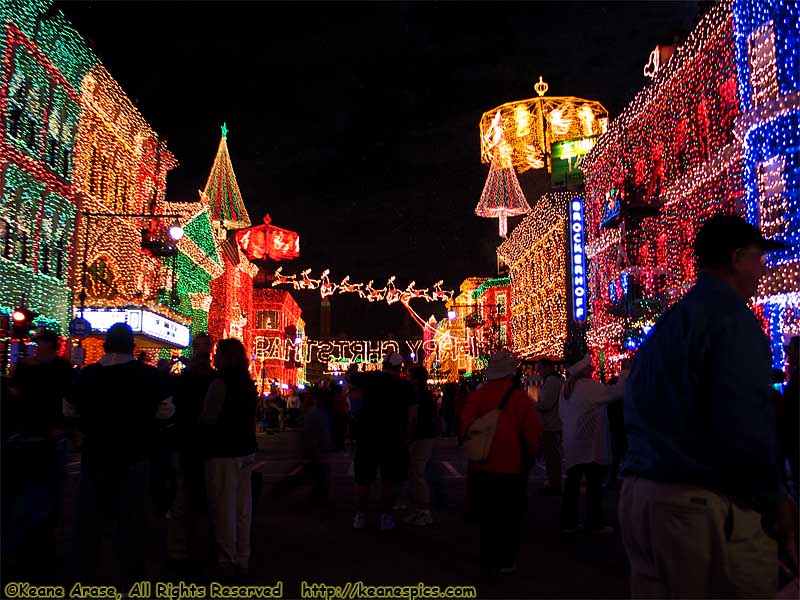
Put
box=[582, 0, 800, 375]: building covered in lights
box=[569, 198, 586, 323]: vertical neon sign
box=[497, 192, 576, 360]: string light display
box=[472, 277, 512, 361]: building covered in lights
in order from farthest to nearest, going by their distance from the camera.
A: 1. box=[472, 277, 512, 361]: building covered in lights
2. box=[497, 192, 576, 360]: string light display
3. box=[569, 198, 586, 323]: vertical neon sign
4. box=[582, 0, 800, 375]: building covered in lights

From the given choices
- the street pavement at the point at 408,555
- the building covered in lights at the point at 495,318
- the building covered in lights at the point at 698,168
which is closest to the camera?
the street pavement at the point at 408,555

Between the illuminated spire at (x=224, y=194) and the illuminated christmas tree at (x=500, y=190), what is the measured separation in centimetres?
1524

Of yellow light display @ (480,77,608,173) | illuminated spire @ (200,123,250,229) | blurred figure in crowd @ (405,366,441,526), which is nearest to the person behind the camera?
blurred figure in crowd @ (405,366,441,526)

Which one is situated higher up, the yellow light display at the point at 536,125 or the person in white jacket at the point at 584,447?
the yellow light display at the point at 536,125

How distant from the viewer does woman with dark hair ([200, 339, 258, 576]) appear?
6457 millimetres

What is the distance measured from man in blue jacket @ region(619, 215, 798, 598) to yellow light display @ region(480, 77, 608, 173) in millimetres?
46974

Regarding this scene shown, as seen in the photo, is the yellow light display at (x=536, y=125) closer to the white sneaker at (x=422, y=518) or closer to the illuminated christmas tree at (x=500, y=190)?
the illuminated christmas tree at (x=500, y=190)

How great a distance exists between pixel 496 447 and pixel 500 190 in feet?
144

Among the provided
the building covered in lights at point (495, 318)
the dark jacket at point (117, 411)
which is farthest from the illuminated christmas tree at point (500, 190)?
the dark jacket at point (117, 411)

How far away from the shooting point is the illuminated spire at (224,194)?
147ft

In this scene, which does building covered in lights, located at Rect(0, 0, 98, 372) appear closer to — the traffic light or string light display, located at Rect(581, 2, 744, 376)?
the traffic light

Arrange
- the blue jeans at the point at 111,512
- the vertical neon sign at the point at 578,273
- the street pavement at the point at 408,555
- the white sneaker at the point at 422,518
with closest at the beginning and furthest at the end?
the blue jeans at the point at 111,512 < the street pavement at the point at 408,555 < the white sneaker at the point at 422,518 < the vertical neon sign at the point at 578,273

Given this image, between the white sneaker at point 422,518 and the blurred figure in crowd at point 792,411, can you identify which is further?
the white sneaker at point 422,518

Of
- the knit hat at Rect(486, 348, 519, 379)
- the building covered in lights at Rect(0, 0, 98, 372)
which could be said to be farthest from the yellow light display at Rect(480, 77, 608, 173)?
the knit hat at Rect(486, 348, 519, 379)
